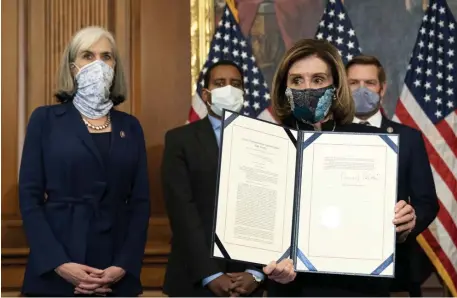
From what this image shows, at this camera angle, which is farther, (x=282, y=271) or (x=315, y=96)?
(x=315, y=96)

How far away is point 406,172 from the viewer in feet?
9.92

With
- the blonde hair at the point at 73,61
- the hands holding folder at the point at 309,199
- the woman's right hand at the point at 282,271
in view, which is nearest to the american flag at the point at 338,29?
the blonde hair at the point at 73,61

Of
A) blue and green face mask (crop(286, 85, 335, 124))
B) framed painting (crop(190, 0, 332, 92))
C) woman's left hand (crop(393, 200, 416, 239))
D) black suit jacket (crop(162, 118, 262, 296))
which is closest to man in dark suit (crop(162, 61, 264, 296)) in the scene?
black suit jacket (crop(162, 118, 262, 296))

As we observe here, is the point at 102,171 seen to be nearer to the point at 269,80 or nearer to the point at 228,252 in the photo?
the point at 228,252

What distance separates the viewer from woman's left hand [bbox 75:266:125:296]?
331 centimetres

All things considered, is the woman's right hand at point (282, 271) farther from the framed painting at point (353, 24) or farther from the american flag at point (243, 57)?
the framed painting at point (353, 24)

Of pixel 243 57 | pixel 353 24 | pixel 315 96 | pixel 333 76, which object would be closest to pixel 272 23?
pixel 243 57

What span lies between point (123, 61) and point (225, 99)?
126 cm

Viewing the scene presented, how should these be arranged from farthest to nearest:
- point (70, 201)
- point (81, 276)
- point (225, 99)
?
point (225, 99)
point (70, 201)
point (81, 276)

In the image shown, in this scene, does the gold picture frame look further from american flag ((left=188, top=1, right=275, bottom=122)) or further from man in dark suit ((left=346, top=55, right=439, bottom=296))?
man in dark suit ((left=346, top=55, right=439, bottom=296))

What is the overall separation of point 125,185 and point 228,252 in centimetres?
118

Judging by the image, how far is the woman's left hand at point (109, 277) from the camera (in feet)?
10.9

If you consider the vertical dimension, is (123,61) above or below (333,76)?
above

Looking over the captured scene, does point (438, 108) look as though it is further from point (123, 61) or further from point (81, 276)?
point (81, 276)
